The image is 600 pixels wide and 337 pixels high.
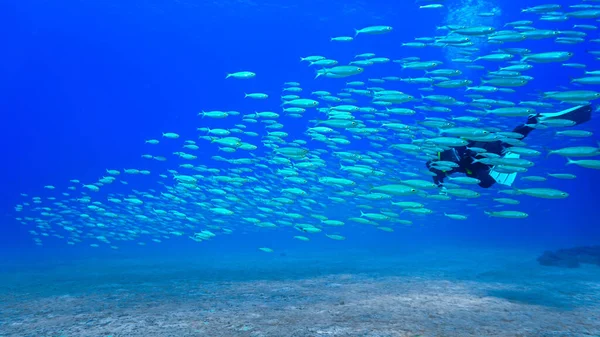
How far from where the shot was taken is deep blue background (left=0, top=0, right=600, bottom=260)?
130 ft

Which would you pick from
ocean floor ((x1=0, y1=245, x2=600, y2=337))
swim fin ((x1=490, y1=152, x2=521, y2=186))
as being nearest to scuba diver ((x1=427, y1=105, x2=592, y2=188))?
swim fin ((x1=490, y1=152, x2=521, y2=186))

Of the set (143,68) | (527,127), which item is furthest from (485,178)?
(143,68)

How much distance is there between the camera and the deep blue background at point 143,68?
39.5 metres

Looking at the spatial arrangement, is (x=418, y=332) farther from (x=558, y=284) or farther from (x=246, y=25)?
(x=246, y=25)

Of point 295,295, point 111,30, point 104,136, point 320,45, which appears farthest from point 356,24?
point 104,136

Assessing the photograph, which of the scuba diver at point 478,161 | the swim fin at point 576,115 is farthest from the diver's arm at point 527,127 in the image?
the swim fin at point 576,115

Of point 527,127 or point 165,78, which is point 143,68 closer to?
point 165,78

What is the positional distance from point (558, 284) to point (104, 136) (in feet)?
227

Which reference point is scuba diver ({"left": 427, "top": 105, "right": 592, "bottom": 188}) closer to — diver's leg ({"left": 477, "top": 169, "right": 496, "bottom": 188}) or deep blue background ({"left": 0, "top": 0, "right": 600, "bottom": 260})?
diver's leg ({"left": 477, "top": 169, "right": 496, "bottom": 188})

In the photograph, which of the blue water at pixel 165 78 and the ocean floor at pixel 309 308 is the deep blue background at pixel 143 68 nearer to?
the blue water at pixel 165 78

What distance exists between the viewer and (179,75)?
6156 centimetres

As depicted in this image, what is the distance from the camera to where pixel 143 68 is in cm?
5944

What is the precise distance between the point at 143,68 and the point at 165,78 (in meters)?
3.98

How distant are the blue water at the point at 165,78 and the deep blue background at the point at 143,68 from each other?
0.17 meters
